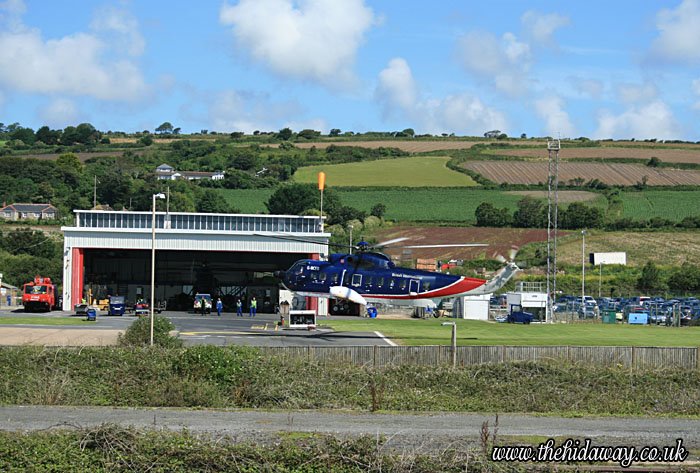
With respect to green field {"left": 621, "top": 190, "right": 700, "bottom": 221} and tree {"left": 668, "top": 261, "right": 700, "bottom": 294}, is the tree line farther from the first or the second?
tree {"left": 668, "top": 261, "right": 700, "bottom": 294}

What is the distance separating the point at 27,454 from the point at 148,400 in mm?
9369

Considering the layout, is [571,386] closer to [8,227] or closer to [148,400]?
[148,400]

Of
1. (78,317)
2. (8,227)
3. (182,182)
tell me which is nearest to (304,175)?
(182,182)

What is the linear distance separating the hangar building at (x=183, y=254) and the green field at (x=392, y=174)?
2019 inches

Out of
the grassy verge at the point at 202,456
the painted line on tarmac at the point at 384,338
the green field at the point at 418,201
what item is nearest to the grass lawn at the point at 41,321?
the painted line on tarmac at the point at 384,338

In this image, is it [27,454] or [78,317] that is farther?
[78,317]

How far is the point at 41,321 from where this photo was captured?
58.7m

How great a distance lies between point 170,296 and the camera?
8588 centimetres

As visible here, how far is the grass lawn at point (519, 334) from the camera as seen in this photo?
4728cm

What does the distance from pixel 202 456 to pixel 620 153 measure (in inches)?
5597

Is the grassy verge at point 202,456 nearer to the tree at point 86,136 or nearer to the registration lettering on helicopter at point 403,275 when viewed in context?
the registration lettering on helicopter at point 403,275

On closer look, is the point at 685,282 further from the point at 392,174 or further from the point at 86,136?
the point at 86,136

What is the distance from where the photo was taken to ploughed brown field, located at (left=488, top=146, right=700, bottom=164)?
147m

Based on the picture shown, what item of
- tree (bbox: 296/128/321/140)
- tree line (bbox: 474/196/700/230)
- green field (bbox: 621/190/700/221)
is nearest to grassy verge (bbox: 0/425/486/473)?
tree line (bbox: 474/196/700/230)
